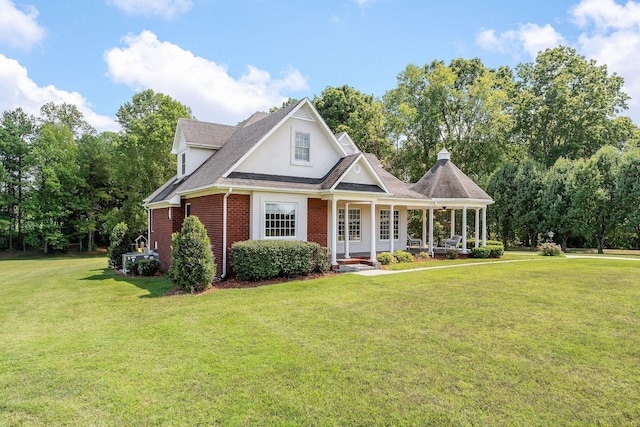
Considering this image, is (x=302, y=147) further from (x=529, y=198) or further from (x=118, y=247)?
(x=529, y=198)

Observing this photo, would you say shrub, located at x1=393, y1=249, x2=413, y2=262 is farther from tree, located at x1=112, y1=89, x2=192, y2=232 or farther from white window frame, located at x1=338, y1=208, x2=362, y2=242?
tree, located at x1=112, y1=89, x2=192, y2=232

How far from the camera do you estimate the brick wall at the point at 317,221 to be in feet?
49.6

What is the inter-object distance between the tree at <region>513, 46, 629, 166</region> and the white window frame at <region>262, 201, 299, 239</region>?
3146 cm

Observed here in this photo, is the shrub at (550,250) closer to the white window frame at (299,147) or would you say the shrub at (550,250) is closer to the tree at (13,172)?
the white window frame at (299,147)

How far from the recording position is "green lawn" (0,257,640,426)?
4195mm

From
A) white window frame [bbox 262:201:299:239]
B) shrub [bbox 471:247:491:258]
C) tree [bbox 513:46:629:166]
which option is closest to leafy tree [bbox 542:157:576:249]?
tree [bbox 513:46:629:166]

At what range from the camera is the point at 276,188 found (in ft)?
45.1

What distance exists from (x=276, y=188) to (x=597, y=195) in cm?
2243

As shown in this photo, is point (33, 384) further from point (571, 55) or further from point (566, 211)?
point (571, 55)

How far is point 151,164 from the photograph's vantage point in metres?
32.9

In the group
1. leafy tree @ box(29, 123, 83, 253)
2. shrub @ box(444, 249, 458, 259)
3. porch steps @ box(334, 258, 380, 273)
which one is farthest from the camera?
leafy tree @ box(29, 123, 83, 253)

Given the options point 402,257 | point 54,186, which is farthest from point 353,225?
point 54,186

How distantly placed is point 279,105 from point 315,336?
42.3 metres

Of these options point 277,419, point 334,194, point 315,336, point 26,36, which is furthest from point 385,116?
point 277,419
